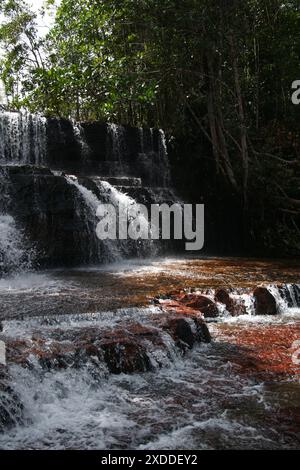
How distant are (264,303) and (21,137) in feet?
33.1

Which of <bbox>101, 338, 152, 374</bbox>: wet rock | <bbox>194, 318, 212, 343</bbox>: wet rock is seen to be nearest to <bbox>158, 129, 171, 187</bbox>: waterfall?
<bbox>194, 318, 212, 343</bbox>: wet rock

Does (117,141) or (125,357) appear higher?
(117,141)

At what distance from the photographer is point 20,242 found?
35.6ft

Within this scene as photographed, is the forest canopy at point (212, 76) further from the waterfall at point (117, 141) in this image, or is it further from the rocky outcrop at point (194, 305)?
the rocky outcrop at point (194, 305)

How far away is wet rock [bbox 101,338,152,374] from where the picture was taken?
5.23 metres

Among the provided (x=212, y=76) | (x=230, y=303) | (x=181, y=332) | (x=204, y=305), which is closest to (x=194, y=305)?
(x=204, y=305)

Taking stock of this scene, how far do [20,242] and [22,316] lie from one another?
4731 mm

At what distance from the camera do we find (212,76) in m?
14.5

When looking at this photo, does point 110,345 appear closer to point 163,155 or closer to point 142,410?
point 142,410

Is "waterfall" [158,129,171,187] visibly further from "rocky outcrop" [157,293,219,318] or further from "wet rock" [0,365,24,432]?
"wet rock" [0,365,24,432]

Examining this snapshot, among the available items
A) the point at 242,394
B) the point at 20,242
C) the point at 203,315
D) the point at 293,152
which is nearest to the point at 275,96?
the point at 293,152

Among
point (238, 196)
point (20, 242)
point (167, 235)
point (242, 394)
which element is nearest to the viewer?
point (242, 394)

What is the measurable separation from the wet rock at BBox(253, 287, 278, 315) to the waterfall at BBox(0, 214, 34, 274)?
5.24m

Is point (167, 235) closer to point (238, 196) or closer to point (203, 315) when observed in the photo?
point (238, 196)
